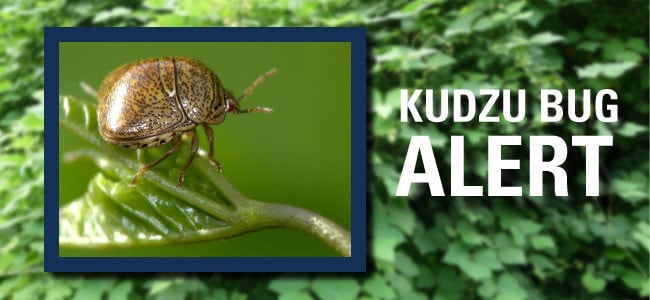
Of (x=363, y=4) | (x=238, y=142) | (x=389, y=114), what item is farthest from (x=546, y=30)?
(x=238, y=142)

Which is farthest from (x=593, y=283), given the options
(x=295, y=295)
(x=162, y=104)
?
(x=162, y=104)

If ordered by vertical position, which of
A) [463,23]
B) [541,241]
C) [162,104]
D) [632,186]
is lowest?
[541,241]

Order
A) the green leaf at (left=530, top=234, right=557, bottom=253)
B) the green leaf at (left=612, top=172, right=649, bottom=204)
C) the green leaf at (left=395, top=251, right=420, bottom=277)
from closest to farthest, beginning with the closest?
the green leaf at (left=395, top=251, right=420, bottom=277), the green leaf at (left=530, top=234, right=557, bottom=253), the green leaf at (left=612, top=172, right=649, bottom=204)

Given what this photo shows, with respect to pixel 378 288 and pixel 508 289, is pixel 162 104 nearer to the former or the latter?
pixel 378 288

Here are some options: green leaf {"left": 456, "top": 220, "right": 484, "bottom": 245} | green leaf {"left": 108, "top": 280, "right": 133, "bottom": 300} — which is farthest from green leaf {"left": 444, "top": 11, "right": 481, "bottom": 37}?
green leaf {"left": 108, "top": 280, "right": 133, "bottom": 300}

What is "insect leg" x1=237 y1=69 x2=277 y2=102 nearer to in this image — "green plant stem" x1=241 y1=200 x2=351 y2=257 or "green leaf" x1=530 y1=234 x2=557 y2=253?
"green plant stem" x1=241 y1=200 x2=351 y2=257

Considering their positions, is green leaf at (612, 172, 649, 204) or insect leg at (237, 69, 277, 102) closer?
insect leg at (237, 69, 277, 102)

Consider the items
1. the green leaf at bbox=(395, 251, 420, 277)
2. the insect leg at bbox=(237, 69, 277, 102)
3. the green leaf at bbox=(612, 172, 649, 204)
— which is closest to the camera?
the insect leg at bbox=(237, 69, 277, 102)
